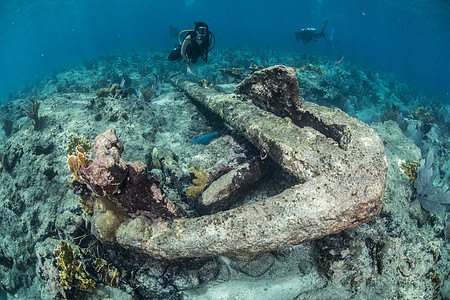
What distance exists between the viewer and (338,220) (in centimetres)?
224

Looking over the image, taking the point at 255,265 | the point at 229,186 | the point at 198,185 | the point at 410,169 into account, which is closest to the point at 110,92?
the point at 198,185

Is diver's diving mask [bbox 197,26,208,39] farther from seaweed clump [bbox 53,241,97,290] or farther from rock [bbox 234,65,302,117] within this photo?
seaweed clump [bbox 53,241,97,290]

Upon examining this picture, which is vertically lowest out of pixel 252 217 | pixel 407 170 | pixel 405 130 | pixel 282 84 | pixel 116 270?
pixel 405 130

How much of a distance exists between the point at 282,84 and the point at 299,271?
321cm

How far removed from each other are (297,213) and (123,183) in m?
2.03

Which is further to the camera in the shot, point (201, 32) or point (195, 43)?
point (195, 43)

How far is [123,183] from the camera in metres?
2.53

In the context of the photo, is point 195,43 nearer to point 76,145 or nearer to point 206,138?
point 206,138

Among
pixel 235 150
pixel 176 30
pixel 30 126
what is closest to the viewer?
pixel 235 150

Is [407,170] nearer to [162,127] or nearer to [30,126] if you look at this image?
[162,127]

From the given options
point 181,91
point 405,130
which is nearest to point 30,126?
point 181,91

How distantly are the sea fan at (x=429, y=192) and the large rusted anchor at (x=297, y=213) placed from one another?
2363mm

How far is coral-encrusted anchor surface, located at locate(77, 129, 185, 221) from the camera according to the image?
233 centimetres

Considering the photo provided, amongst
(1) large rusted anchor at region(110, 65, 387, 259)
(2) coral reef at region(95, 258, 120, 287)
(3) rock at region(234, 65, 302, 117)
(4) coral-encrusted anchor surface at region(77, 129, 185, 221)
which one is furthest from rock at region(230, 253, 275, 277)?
(3) rock at region(234, 65, 302, 117)
